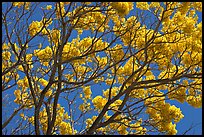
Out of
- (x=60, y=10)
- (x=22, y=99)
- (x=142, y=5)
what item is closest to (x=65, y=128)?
(x=22, y=99)


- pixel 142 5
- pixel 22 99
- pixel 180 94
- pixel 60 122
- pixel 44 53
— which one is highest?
pixel 142 5

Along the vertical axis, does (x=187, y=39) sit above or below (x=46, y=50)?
below

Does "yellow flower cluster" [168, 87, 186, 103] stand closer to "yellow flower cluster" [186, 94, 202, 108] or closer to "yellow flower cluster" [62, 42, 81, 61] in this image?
"yellow flower cluster" [186, 94, 202, 108]

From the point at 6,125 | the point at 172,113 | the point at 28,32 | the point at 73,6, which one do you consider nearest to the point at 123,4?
the point at 73,6

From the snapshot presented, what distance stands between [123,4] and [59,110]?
3553 mm

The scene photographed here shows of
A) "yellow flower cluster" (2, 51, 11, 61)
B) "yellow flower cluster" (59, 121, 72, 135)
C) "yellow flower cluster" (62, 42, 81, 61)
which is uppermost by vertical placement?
"yellow flower cluster" (2, 51, 11, 61)

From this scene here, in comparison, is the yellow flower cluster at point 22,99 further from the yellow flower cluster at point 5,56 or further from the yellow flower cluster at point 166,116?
the yellow flower cluster at point 166,116

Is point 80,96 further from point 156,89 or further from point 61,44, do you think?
point 61,44

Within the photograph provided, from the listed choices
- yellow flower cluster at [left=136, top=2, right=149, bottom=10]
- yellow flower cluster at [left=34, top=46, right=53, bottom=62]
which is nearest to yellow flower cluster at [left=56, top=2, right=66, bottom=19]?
yellow flower cluster at [left=34, top=46, right=53, bottom=62]

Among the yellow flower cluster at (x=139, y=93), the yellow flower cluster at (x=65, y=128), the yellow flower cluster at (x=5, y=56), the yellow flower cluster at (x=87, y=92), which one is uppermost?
the yellow flower cluster at (x=5, y=56)

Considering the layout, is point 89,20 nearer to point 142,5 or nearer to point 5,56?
point 142,5

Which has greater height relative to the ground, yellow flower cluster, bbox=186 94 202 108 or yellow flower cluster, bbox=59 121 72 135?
yellow flower cluster, bbox=59 121 72 135

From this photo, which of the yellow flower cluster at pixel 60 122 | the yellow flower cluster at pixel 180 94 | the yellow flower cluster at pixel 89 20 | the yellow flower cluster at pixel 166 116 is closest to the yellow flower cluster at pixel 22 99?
the yellow flower cluster at pixel 60 122

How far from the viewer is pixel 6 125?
700cm
